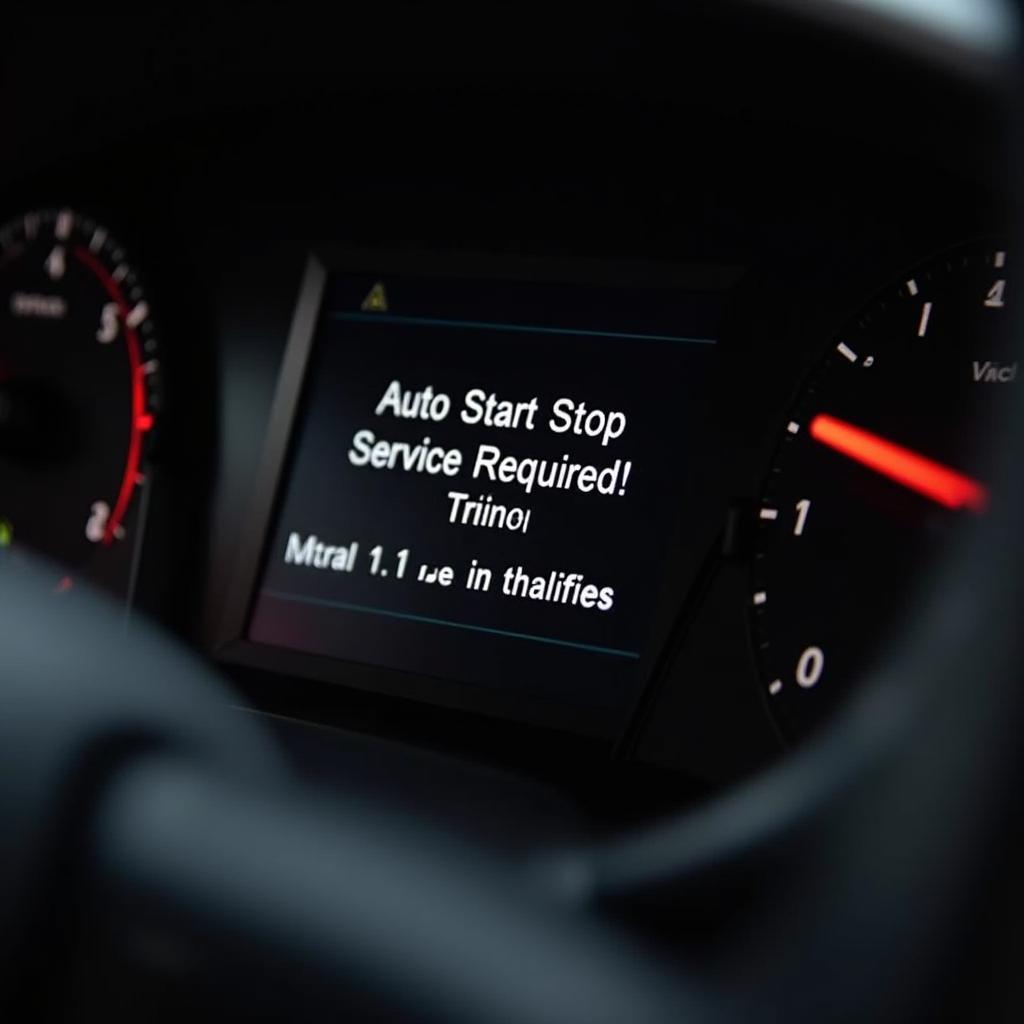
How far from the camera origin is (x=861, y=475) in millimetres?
1871

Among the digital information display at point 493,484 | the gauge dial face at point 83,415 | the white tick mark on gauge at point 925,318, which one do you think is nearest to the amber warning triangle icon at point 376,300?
the digital information display at point 493,484

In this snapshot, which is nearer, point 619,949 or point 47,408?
point 619,949

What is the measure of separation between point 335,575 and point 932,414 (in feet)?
2.32

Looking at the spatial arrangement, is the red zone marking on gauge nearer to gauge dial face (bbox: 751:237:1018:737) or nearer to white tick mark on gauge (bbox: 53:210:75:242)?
white tick mark on gauge (bbox: 53:210:75:242)

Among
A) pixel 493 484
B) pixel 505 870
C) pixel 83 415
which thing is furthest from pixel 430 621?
pixel 505 870

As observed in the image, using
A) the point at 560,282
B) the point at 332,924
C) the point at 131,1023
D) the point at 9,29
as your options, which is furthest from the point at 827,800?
the point at 9,29

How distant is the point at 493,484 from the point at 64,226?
843mm

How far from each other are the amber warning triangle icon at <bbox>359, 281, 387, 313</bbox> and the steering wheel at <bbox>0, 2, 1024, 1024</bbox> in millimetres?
1364

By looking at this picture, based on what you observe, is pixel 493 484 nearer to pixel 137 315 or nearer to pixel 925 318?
pixel 925 318

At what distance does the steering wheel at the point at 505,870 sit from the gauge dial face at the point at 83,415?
1551 mm

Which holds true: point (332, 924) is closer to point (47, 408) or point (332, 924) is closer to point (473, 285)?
point (473, 285)

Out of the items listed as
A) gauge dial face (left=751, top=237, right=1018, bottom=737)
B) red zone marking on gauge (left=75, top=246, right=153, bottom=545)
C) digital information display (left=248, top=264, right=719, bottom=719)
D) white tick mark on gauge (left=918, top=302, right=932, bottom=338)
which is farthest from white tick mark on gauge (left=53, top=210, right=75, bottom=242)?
white tick mark on gauge (left=918, top=302, right=932, bottom=338)

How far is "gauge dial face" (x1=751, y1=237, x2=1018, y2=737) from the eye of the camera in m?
1.83

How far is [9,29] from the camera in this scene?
2.22 metres
